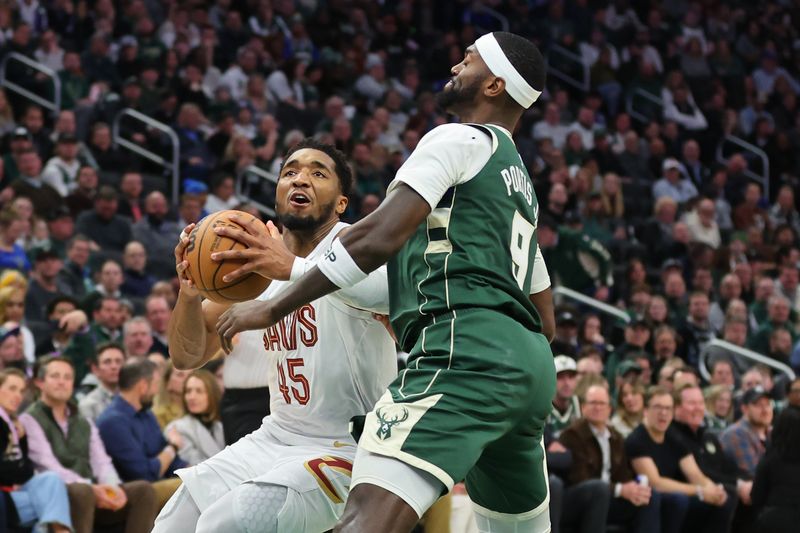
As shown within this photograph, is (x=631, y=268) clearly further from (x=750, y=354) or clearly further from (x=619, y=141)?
(x=619, y=141)

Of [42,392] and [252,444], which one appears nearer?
[252,444]

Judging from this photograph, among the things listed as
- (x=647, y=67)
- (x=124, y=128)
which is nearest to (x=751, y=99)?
(x=647, y=67)

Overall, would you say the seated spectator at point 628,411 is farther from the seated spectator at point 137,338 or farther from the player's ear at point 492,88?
the player's ear at point 492,88

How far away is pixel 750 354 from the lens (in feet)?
46.4

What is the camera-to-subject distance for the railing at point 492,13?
2191 centimetres

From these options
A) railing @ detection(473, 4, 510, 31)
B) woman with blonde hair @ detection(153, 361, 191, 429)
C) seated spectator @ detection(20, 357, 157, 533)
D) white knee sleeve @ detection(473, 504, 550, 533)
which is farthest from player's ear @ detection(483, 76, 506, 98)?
railing @ detection(473, 4, 510, 31)

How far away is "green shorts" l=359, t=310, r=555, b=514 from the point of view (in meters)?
4.12

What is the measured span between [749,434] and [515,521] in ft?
22.6

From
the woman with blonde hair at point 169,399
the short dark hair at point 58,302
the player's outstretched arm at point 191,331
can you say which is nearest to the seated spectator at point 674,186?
the short dark hair at point 58,302

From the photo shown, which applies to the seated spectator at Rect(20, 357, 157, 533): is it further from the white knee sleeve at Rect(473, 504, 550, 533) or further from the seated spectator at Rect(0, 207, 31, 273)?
the white knee sleeve at Rect(473, 504, 550, 533)

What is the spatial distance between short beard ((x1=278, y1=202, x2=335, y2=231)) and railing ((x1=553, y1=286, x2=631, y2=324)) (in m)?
9.18

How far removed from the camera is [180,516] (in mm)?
4832

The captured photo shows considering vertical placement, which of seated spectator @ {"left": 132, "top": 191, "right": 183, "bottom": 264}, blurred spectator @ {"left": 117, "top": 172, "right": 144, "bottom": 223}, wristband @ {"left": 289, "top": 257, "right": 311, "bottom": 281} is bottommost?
seated spectator @ {"left": 132, "top": 191, "right": 183, "bottom": 264}

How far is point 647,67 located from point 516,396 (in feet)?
58.9
